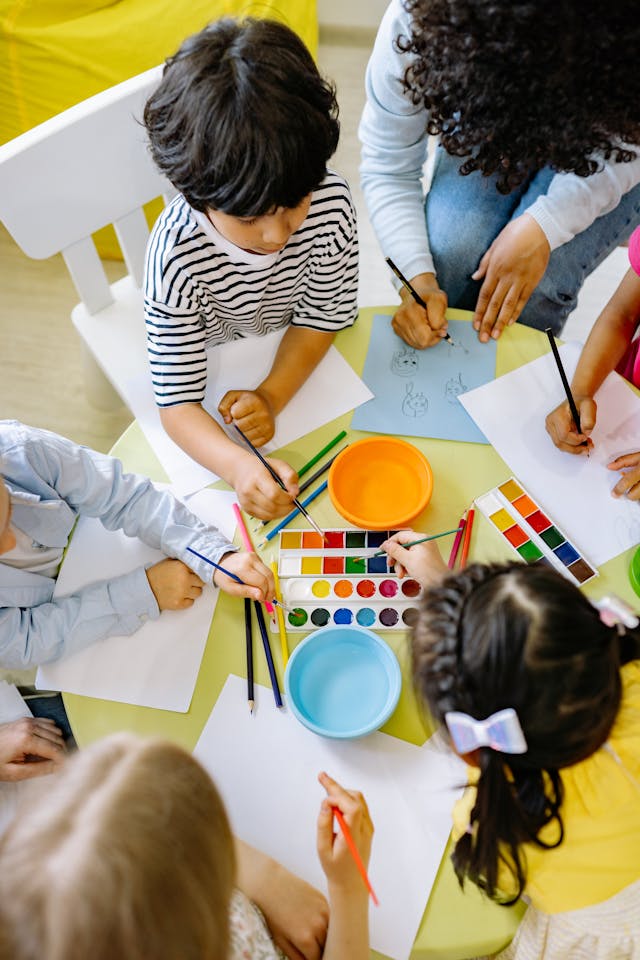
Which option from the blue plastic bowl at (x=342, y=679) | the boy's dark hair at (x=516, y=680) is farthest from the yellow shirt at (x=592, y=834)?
the blue plastic bowl at (x=342, y=679)

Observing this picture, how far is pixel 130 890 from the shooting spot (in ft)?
1.67

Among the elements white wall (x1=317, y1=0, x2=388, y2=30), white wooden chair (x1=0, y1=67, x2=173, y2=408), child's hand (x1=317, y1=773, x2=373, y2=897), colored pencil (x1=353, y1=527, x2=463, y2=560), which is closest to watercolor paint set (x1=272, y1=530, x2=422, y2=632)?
colored pencil (x1=353, y1=527, x2=463, y2=560)

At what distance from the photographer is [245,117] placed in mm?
774

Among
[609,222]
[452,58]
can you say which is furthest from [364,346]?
[609,222]

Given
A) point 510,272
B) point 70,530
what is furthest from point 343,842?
point 510,272

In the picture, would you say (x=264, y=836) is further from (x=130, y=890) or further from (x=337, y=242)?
(x=337, y=242)

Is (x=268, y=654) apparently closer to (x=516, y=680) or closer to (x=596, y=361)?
(x=516, y=680)

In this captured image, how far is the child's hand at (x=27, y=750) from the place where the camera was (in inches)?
35.7

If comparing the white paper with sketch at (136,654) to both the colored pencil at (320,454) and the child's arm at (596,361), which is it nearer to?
the colored pencil at (320,454)

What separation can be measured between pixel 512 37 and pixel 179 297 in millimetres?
489

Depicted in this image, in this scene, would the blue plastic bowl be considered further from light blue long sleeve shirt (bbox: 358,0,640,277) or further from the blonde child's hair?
light blue long sleeve shirt (bbox: 358,0,640,277)

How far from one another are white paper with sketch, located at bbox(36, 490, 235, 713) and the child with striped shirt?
150 mm

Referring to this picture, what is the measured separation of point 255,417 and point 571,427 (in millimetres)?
401

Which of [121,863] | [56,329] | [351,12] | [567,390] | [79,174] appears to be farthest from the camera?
[351,12]
